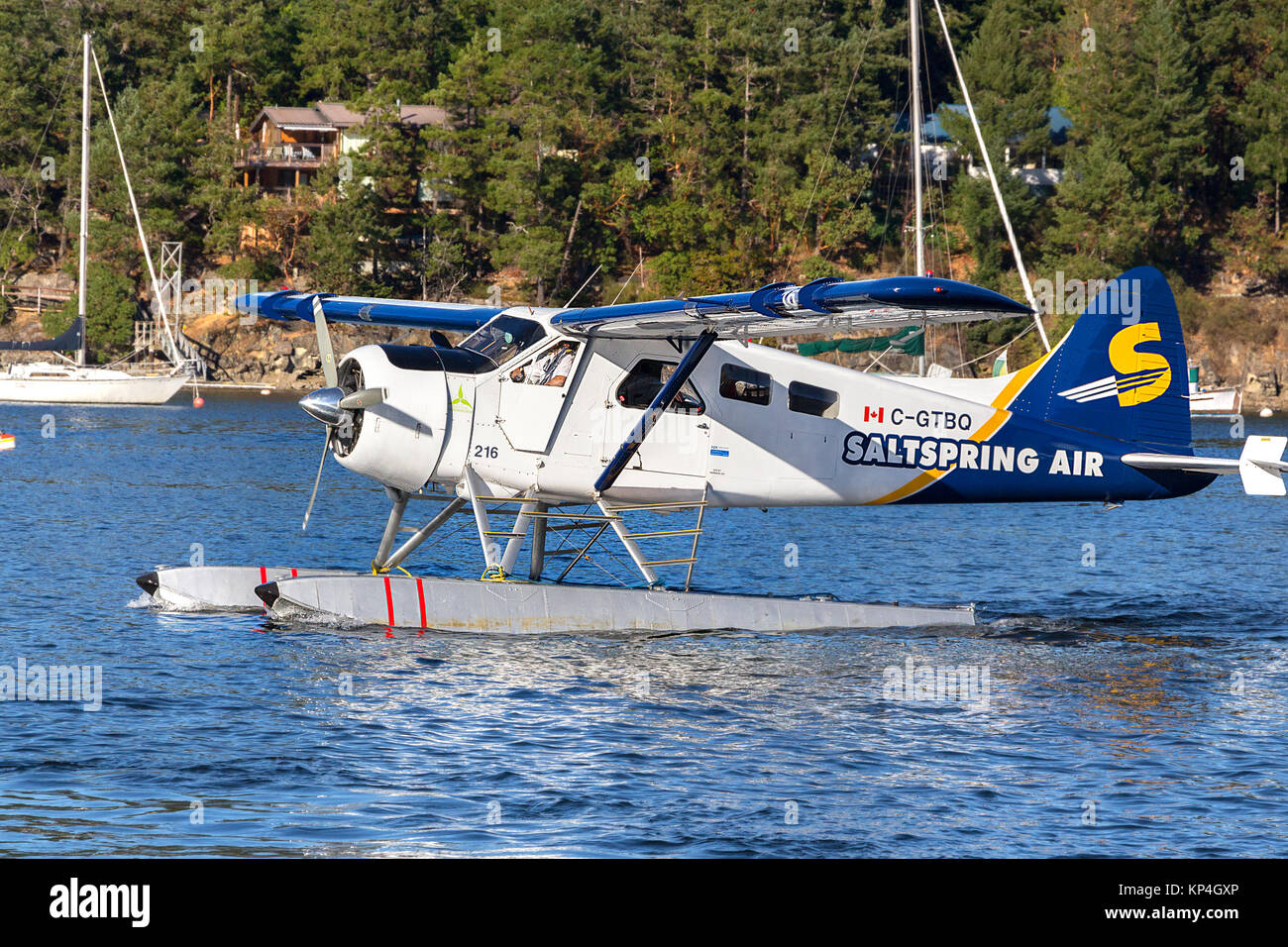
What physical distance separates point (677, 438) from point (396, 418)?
291 cm

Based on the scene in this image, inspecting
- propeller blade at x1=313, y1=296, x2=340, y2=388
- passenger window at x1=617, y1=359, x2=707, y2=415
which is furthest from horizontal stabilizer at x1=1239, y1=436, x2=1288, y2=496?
propeller blade at x1=313, y1=296, x2=340, y2=388

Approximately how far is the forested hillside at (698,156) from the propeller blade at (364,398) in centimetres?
5660

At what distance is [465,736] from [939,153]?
7233 centimetres

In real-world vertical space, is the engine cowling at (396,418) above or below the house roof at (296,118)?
below

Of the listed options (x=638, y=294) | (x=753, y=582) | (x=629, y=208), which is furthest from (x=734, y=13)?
(x=753, y=582)

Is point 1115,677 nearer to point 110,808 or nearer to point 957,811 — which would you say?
point 957,811

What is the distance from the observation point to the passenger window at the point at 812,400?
14883 mm

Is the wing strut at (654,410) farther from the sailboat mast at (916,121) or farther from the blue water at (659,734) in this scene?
the sailboat mast at (916,121)

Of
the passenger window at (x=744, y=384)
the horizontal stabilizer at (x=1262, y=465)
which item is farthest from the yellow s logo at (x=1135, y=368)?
the passenger window at (x=744, y=384)

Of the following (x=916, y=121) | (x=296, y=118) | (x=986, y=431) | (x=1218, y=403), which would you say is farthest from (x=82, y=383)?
(x=986, y=431)

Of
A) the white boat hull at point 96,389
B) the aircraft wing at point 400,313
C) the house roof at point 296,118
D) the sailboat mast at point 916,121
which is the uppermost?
the house roof at point 296,118

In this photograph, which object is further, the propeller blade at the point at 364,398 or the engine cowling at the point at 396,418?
the engine cowling at the point at 396,418

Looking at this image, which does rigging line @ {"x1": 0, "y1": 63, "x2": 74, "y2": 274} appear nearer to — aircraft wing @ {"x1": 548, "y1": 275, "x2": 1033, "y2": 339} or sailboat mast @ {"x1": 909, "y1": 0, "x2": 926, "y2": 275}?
sailboat mast @ {"x1": 909, "y1": 0, "x2": 926, "y2": 275}

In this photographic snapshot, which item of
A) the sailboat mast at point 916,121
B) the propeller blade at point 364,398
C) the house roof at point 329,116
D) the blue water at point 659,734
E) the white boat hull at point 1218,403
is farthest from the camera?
the house roof at point 329,116
